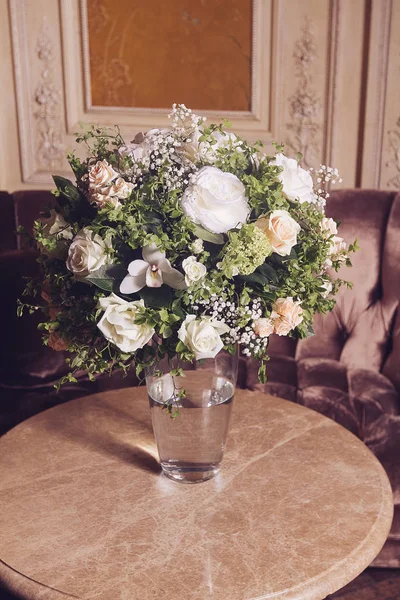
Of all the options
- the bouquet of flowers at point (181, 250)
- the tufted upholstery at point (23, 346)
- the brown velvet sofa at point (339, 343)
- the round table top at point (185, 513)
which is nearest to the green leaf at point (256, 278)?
the bouquet of flowers at point (181, 250)

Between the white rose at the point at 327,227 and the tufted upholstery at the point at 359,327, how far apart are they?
1203mm

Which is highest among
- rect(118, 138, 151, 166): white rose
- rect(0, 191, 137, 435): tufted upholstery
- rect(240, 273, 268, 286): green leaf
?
rect(118, 138, 151, 166): white rose

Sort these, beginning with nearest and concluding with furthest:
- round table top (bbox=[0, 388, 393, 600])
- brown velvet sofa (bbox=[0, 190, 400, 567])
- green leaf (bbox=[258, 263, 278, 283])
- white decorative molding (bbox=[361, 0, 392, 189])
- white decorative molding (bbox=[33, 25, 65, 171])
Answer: round table top (bbox=[0, 388, 393, 600])
green leaf (bbox=[258, 263, 278, 283])
brown velvet sofa (bbox=[0, 190, 400, 567])
white decorative molding (bbox=[361, 0, 392, 189])
white decorative molding (bbox=[33, 25, 65, 171])

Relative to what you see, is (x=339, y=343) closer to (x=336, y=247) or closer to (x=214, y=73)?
(x=336, y=247)

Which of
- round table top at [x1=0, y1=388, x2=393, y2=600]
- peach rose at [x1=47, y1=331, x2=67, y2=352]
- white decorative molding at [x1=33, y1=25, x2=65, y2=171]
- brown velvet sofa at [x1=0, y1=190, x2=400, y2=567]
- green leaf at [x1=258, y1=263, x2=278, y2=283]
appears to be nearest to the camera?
round table top at [x1=0, y1=388, x2=393, y2=600]

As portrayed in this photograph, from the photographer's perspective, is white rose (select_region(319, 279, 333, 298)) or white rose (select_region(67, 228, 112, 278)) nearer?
white rose (select_region(67, 228, 112, 278))

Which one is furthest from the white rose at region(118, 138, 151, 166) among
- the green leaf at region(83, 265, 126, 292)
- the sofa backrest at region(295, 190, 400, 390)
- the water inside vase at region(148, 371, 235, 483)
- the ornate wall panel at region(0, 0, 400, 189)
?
the ornate wall panel at region(0, 0, 400, 189)

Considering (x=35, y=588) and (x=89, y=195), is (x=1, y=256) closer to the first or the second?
(x=89, y=195)

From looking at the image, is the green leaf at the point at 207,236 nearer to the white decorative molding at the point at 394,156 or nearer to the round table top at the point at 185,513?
the round table top at the point at 185,513

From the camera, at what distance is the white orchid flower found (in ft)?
3.52

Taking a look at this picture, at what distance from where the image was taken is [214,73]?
299cm

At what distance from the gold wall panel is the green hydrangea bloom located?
2.14m

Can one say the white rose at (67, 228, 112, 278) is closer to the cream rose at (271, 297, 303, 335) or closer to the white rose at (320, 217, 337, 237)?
the cream rose at (271, 297, 303, 335)

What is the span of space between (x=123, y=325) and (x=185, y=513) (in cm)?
42
